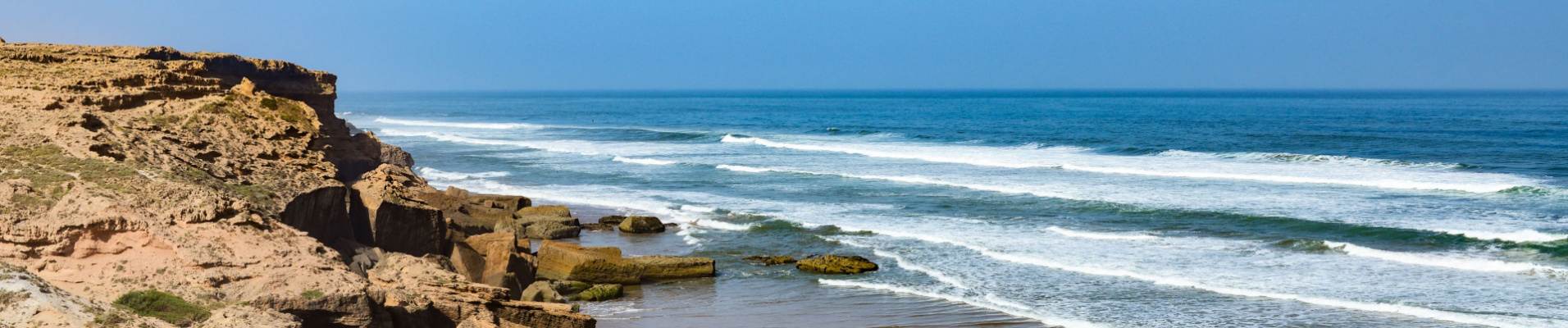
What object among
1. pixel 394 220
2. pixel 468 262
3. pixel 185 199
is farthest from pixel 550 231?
pixel 185 199

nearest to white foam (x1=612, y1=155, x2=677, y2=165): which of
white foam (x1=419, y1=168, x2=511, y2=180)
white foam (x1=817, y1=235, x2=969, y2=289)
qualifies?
white foam (x1=419, y1=168, x2=511, y2=180)

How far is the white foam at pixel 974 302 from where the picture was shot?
44.2 feet

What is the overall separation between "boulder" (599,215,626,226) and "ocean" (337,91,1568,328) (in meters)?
1.50

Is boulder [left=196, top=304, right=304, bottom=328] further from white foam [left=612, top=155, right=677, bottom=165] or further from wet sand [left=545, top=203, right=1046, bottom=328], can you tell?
white foam [left=612, top=155, right=677, bottom=165]

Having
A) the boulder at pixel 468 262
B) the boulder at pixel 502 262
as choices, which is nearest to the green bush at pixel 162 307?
the boulder at pixel 468 262

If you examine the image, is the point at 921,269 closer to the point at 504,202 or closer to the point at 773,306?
the point at 773,306

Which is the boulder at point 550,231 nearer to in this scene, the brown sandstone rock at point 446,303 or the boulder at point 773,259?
the boulder at point 773,259

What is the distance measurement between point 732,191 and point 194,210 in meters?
20.3

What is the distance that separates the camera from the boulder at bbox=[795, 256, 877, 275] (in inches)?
661

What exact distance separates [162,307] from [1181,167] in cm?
3155

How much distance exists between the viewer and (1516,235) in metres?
19.5

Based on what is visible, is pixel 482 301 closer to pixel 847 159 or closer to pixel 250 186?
pixel 250 186

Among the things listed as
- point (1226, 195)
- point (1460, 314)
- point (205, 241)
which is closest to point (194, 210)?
point (205, 241)

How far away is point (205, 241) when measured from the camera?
8.47m
